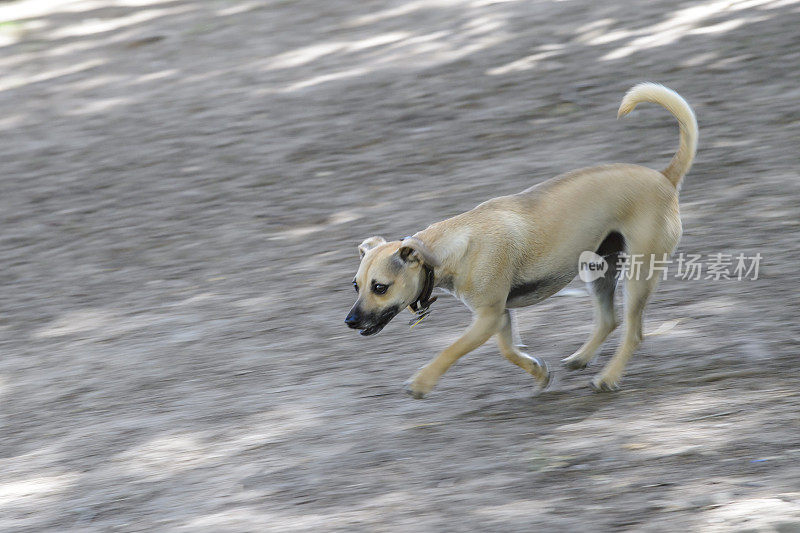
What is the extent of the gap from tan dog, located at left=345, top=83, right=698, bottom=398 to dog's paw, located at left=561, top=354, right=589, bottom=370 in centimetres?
31

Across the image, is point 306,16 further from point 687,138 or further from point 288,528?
point 288,528

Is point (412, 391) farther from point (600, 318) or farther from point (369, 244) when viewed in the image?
point (600, 318)

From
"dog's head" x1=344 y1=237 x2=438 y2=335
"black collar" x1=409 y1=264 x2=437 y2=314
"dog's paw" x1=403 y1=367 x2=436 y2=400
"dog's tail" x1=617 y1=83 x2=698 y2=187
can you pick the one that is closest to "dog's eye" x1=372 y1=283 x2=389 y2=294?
"dog's head" x1=344 y1=237 x2=438 y2=335

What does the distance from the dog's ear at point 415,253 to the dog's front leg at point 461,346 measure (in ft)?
1.36

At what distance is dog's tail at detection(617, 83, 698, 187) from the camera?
17.4 ft

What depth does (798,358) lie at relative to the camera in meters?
5.25

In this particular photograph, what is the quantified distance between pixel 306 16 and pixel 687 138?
9.04 meters

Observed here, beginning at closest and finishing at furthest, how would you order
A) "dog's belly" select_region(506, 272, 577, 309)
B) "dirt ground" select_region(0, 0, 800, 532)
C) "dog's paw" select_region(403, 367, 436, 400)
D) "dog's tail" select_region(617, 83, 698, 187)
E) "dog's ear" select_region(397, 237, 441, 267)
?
"dirt ground" select_region(0, 0, 800, 532) < "dog's ear" select_region(397, 237, 441, 267) < "dog's paw" select_region(403, 367, 436, 400) < "dog's belly" select_region(506, 272, 577, 309) < "dog's tail" select_region(617, 83, 698, 187)

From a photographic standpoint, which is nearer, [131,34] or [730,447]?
[730,447]

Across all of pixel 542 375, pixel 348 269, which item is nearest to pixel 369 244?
pixel 542 375

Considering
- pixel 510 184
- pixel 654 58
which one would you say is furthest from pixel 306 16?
pixel 510 184

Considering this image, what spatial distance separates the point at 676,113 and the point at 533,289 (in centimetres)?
129

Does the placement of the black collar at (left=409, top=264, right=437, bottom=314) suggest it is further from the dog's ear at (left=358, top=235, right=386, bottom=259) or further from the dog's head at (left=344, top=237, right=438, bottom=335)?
the dog's ear at (left=358, top=235, right=386, bottom=259)

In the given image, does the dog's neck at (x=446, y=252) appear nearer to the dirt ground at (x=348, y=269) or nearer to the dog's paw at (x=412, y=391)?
the dog's paw at (x=412, y=391)
